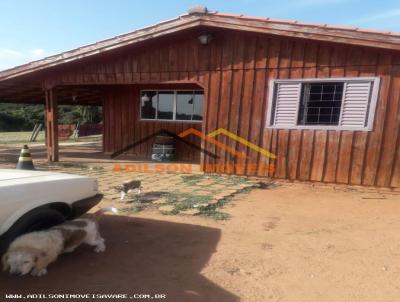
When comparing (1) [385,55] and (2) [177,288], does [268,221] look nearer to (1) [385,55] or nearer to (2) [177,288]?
(2) [177,288]

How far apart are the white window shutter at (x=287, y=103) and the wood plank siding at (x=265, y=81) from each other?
24 centimetres

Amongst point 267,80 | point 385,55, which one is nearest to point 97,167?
point 267,80

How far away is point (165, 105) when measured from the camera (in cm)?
1057

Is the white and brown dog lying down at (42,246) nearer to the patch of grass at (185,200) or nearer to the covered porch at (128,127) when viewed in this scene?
the patch of grass at (185,200)

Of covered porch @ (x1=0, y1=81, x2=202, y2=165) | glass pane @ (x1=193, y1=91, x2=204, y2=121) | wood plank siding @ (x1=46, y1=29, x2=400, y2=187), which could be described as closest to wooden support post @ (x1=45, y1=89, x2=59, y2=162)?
covered porch @ (x1=0, y1=81, x2=202, y2=165)

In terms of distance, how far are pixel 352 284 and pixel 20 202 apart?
324cm

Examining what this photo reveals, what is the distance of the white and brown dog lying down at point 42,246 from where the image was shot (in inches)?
92.2

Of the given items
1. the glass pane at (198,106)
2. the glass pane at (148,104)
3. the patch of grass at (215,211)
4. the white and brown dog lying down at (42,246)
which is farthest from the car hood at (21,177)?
the glass pane at (148,104)

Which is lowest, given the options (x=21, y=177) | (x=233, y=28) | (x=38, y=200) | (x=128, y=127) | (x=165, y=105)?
(x=38, y=200)

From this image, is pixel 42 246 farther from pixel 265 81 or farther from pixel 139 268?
pixel 265 81

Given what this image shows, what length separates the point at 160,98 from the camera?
1060 centimetres

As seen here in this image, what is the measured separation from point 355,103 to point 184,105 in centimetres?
593

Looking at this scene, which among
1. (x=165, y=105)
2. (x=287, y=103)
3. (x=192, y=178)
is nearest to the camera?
(x=287, y=103)

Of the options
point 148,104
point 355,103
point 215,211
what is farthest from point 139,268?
point 148,104
